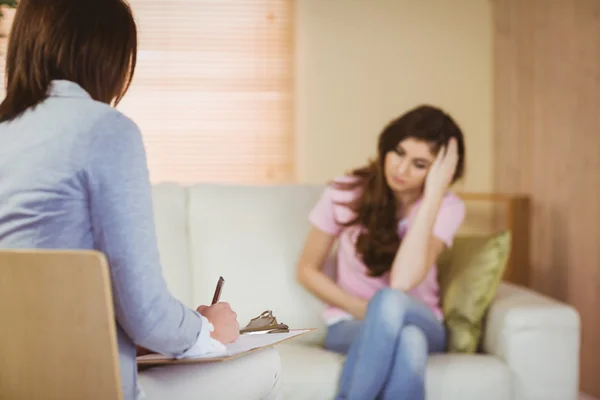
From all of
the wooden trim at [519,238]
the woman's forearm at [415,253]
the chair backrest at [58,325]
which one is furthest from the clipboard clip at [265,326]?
the wooden trim at [519,238]

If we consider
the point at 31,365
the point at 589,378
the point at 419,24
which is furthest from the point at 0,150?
the point at 419,24

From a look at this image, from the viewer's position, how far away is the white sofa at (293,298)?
2156 millimetres

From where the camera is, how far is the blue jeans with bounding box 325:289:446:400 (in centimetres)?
201

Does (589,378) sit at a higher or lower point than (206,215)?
lower

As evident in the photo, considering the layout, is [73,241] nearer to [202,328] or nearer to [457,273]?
[202,328]

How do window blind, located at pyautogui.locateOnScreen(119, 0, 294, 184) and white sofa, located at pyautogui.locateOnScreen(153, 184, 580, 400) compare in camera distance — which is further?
window blind, located at pyautogui.locateOnScreen(119, 0, 294, 184)

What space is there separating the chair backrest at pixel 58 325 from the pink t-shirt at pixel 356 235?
57.1 inches

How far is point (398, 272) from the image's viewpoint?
2.33 metres

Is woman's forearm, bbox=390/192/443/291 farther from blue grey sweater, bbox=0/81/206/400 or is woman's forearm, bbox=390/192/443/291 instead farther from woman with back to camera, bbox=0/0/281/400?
blue grey sweater, bbox=0/81/206/400

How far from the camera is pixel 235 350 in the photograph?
48.8 inches

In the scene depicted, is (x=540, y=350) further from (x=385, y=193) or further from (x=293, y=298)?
(x=293, y=298)

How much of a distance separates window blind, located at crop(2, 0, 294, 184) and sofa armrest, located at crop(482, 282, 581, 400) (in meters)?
1.78

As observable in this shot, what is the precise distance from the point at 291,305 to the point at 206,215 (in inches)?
15.7


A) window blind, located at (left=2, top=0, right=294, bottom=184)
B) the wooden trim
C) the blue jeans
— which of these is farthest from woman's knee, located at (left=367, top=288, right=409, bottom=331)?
window blind, located at (left=2, top=0, right=294, bottom=184)
